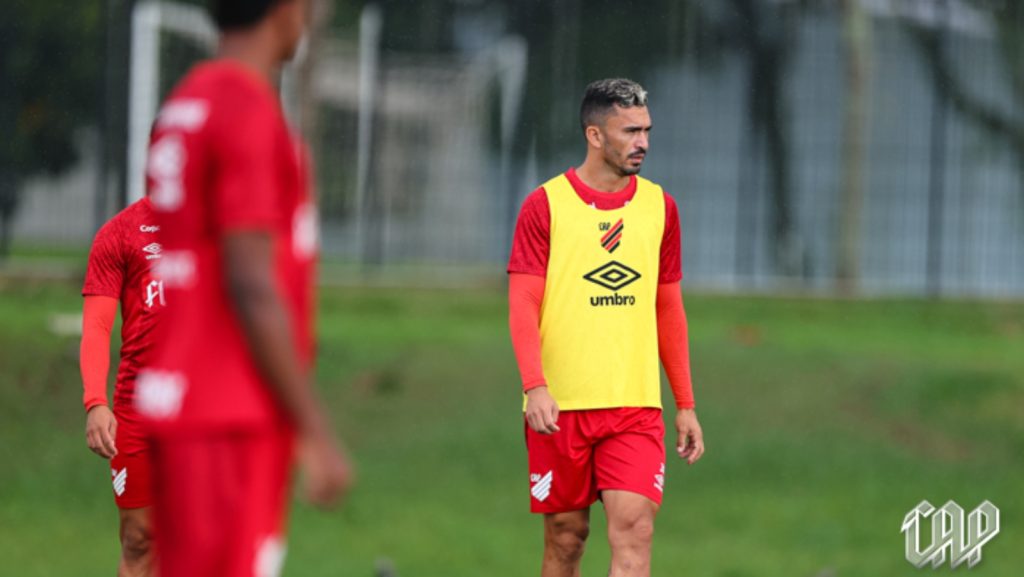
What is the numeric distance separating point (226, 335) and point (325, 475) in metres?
0.45

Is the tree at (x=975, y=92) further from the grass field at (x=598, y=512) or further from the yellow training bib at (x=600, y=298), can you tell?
the yellow training bib at (x=600, y=298)

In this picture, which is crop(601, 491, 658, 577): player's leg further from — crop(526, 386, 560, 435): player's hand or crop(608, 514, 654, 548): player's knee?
crop(526, 386, 560, 435): player's hand

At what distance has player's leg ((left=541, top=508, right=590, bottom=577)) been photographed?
8.03 meters

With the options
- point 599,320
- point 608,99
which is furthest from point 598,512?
point 608,99

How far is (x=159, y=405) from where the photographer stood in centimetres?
432

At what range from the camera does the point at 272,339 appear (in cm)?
410

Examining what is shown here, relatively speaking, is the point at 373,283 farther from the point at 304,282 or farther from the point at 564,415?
the point at 304,282

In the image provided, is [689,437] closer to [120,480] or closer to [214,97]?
[120,480]

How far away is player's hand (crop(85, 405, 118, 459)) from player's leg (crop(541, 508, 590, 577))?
1897 millimetres

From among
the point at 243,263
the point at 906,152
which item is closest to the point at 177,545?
the point at 243,263

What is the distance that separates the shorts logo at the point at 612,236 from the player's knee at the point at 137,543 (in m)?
2.34

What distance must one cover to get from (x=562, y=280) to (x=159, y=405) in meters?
3.77

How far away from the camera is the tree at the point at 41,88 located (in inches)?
805

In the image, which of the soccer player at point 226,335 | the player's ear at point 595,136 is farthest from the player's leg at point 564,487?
the soccer player at point 226,335
